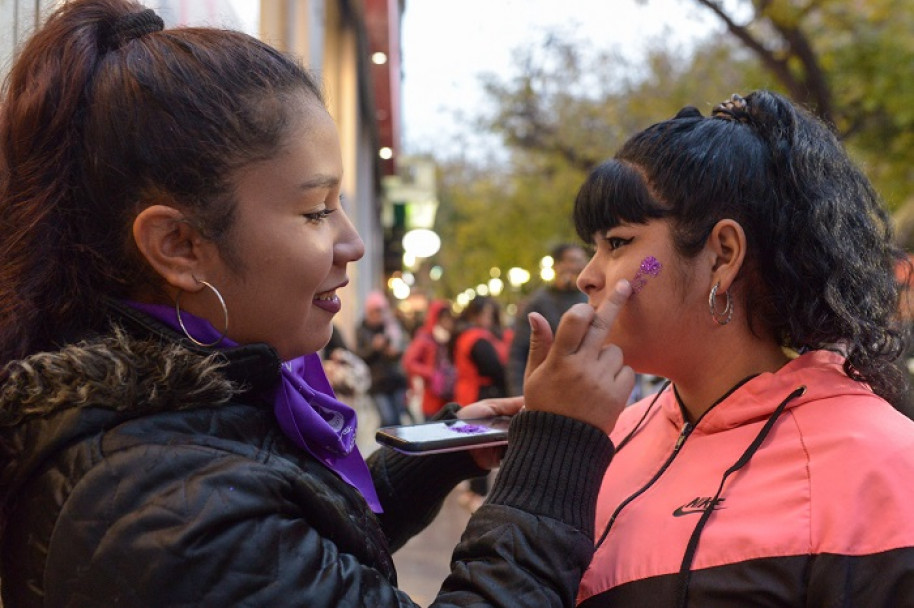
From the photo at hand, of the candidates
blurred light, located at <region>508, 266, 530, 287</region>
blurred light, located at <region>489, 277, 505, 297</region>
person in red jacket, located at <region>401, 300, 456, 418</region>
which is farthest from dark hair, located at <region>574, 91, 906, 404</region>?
blurred light, located at <region>489, 277, 505, 297</region>

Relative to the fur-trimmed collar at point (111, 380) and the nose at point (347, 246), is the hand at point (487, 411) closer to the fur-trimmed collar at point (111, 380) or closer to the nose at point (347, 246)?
the nose at point (347, 246)

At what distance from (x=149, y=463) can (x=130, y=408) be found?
0.37 feet

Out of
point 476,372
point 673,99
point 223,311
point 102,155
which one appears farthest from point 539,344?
point 673,99

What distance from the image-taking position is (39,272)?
1497 mm

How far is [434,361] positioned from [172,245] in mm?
9266

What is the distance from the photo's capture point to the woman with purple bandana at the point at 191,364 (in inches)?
52.4

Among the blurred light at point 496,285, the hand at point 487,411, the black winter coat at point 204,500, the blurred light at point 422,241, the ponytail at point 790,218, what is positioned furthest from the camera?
the blurred light at point 496,285

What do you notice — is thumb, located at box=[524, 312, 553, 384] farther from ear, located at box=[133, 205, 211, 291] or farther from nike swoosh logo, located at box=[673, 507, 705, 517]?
ear, located at box=[133, 205, 211, 291]

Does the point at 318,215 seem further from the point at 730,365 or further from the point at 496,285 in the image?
the point at 496,285

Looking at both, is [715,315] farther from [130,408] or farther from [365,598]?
[130,408]

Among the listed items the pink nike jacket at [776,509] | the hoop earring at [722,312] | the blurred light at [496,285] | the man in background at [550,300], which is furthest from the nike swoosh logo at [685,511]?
the blurred light at [496,285]

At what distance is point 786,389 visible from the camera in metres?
1.79

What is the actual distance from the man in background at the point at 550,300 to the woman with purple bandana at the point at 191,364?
195 inches

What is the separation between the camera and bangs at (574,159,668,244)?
1.92m
